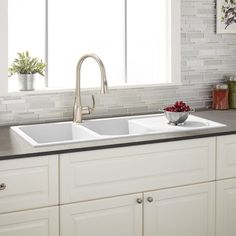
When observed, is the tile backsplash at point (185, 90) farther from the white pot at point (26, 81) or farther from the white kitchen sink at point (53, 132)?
the white kitchen sink at point (53, 132)

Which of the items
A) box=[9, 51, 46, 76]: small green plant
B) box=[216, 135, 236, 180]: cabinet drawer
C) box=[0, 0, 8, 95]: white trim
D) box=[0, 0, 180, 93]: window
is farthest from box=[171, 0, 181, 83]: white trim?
box=[0, 0, 8, 95]: white trim

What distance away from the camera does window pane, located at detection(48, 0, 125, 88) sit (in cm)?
353

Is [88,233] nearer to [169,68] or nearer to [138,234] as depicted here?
[138,234]

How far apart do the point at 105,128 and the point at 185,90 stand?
0.74 metres

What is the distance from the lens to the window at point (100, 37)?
3447mm

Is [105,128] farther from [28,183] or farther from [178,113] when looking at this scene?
[28,183]

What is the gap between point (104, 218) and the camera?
288 cm

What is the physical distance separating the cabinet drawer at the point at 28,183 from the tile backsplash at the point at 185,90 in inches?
29.8

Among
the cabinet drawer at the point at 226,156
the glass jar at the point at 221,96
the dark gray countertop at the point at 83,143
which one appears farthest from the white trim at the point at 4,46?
the glass jar at the point at 221,96

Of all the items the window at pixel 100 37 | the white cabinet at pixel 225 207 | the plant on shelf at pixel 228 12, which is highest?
the plant on shelf at pixel 228 12

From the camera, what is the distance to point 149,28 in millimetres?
3842

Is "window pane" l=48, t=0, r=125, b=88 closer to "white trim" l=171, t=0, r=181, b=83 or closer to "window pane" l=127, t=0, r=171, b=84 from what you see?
"window pane" l=127, t=0, r=171, b=84

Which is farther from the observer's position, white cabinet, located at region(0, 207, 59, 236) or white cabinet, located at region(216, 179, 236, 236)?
white cabinet, located at region(216, 179, 236, 236)

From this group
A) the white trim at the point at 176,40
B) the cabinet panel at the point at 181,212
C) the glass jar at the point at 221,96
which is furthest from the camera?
the glass jar at the point at 221,96
